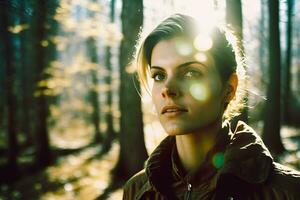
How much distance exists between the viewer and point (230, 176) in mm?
2154

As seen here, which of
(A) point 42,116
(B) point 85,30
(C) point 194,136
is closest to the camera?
(C) point 194,136

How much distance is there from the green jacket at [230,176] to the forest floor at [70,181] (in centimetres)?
717

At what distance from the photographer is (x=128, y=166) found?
35.0ft

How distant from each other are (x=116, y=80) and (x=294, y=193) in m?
19.7

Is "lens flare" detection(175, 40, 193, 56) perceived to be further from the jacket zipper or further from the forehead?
the jacket zipper

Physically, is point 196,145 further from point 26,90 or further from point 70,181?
point 26,90

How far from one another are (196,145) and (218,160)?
16cm

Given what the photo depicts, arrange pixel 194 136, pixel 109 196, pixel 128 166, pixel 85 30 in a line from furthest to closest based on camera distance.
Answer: pixel 85 30
pixel 128 166
pixel 109 196
pixel 194 136

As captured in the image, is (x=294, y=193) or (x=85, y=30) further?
(x=85, y=30)

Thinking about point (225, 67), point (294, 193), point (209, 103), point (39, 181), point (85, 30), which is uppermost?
point (85, 30)

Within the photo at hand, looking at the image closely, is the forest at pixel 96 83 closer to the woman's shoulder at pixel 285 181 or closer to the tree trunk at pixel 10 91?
the tree trunk at pixel 10 91

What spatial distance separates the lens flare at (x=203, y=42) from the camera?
236 centimetres

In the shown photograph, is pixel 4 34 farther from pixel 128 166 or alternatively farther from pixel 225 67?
pixel 225 67

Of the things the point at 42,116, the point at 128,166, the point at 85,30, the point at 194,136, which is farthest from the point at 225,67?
the point at 42,116
